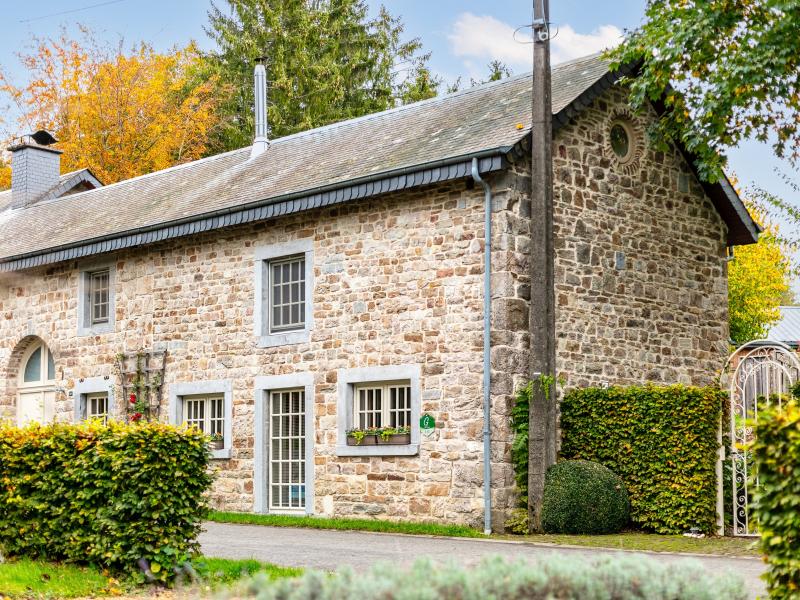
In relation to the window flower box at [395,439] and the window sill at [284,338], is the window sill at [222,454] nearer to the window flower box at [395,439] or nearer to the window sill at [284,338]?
the window sill at [284,338]

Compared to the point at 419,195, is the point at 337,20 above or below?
above

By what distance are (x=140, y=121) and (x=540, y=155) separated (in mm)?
24203

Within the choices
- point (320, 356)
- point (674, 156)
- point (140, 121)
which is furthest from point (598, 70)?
point (140, 121)

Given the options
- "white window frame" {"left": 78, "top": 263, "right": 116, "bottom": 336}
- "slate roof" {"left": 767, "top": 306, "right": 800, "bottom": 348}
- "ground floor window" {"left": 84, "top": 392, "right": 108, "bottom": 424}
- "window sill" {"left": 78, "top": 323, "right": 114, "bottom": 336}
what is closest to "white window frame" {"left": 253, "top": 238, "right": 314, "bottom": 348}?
"window sill" {"left": 78, "top": 323, "right": 114, "bottom": 336}

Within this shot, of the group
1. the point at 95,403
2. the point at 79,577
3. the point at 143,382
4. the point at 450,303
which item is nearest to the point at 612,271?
the point at 450,303

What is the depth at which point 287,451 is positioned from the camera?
54.2 feet

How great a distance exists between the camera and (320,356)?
1600 centimetres

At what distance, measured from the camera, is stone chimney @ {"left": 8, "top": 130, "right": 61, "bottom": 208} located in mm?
26875

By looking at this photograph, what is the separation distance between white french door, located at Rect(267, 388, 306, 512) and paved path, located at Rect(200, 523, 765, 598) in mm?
2206

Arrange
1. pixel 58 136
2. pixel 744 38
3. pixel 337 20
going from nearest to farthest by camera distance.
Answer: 1. pixel 744 38
2. pixel 58 136
3. pixel 337 20

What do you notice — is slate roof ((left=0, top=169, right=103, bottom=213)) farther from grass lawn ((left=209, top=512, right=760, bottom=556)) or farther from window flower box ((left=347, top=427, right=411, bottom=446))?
window flower box ((left=347, top=427, right=411, bottom=446))

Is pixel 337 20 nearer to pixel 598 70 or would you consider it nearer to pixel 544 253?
pixel 598 70

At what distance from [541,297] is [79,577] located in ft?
23.4

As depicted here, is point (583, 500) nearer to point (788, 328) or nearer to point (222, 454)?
point (222, 454)
